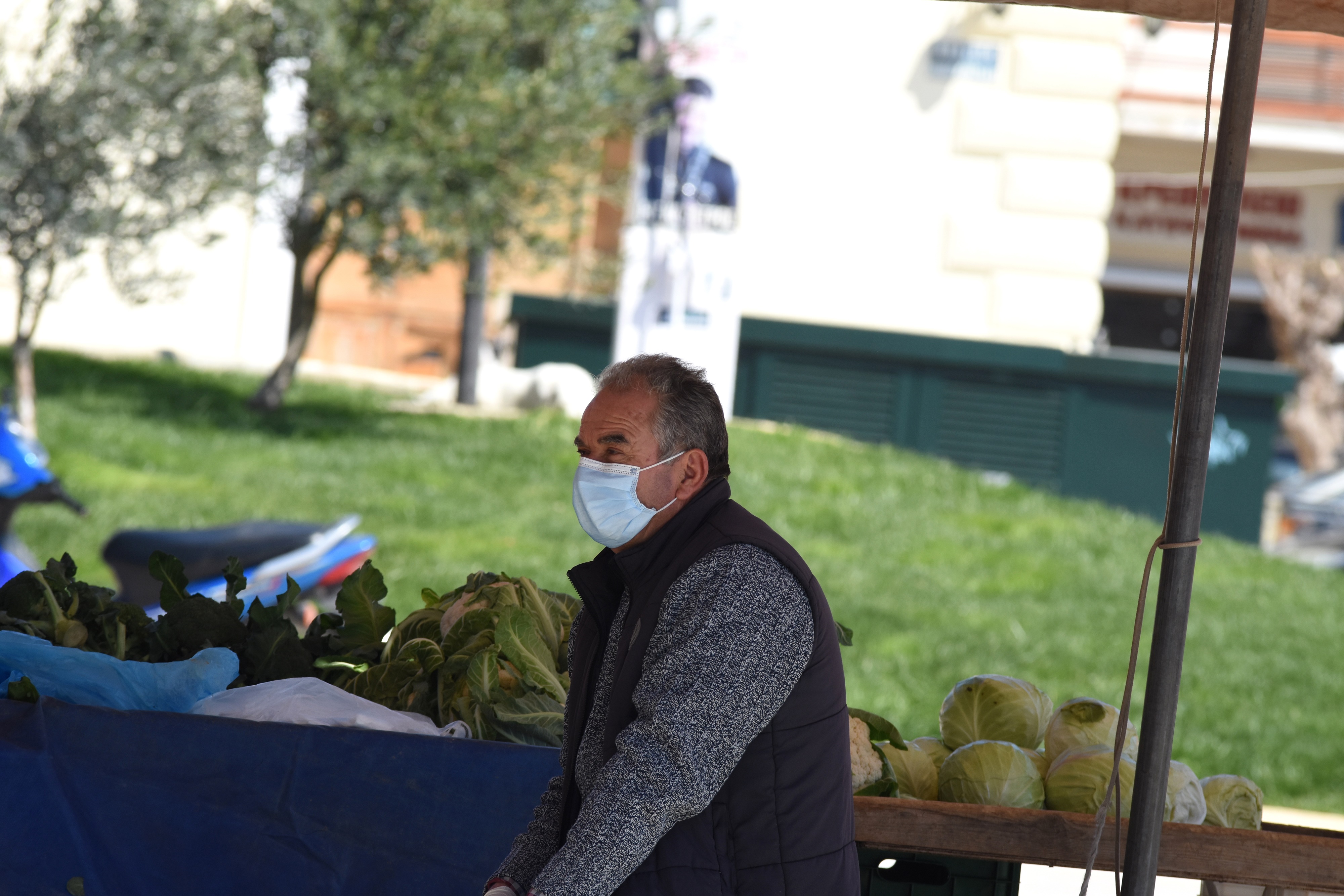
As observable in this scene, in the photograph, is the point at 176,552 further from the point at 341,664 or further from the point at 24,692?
the point at 24,692

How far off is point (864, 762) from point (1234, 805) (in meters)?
0.79

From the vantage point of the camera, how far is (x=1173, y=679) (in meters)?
2.14

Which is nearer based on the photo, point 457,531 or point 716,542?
point 716,542

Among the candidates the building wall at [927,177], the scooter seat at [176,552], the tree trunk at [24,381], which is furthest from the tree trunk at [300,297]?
the building wall at [927,177]

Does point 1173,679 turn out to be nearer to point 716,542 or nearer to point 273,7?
point 716,542

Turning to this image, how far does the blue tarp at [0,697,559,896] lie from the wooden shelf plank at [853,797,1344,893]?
668 millimetres

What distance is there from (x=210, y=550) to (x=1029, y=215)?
1246 cm

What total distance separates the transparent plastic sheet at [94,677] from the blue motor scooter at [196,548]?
2.95 m

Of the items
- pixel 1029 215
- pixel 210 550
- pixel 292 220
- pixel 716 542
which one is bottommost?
pixel 210 550

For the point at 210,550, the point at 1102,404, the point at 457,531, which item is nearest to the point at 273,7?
the point at 457,531

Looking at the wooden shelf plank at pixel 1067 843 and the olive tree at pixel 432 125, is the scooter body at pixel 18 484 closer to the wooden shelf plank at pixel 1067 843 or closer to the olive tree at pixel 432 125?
the wooden shelf plank at pixel 1067 843

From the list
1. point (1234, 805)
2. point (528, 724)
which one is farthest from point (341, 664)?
point (1234, 805)

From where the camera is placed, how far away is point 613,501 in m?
1.84

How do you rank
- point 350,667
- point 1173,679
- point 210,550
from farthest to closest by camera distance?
point 210,550 < point 350,667 < point 1173,679
